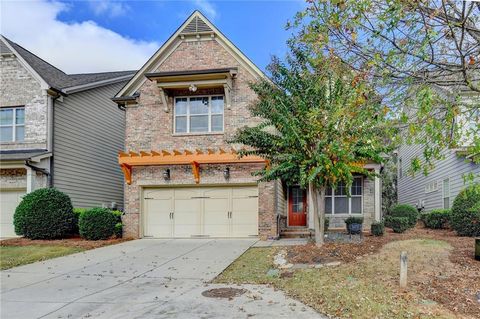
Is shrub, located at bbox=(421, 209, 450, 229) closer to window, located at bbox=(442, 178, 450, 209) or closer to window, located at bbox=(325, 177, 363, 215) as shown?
window, located at bbox=(442, 178, 450, 209)

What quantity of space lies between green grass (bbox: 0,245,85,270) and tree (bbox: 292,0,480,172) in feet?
32.0

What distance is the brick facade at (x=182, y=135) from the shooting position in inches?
666

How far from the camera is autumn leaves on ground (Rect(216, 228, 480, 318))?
6.67 meters

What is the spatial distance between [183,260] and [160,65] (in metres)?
8.99

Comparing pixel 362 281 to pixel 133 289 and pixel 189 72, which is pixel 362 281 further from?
pixel 189 72

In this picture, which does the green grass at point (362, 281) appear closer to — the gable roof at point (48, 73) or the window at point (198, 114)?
the window at point (198, 114)

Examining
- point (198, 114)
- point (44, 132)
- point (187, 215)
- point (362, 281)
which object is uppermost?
point (198, 114)

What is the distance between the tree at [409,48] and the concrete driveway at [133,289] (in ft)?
10.9

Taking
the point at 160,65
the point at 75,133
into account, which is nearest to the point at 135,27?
the point at 160,65

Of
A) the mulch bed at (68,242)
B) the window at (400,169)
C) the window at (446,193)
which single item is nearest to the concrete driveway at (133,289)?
the mulch bed at (68,242)

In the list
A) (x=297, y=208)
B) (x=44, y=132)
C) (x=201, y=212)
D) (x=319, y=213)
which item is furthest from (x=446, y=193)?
(x=44, y=132)

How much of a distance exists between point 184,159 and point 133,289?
333 inches

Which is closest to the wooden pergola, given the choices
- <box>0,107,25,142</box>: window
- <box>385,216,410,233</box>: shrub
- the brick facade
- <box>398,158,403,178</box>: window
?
the brick facade

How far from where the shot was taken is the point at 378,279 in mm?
8320
